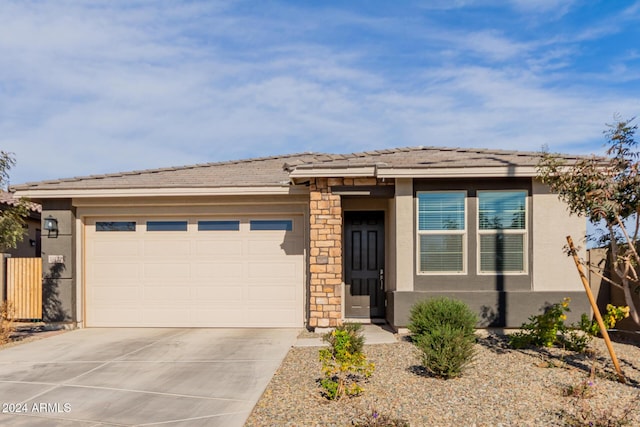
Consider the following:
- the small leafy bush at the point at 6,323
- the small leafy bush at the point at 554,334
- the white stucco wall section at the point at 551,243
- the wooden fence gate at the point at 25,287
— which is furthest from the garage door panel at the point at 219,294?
the white stucco wall section at the point at 551,243

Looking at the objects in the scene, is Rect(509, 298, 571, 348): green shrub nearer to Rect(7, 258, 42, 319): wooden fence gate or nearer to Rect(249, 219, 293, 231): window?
Rect(249, 219, 293, 231): window

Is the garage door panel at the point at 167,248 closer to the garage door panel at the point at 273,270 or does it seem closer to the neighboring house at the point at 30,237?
the garage door panel at the point at 273,270

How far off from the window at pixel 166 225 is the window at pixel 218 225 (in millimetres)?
401

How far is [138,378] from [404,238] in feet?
16.7

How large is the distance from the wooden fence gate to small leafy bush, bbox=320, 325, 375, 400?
776cm

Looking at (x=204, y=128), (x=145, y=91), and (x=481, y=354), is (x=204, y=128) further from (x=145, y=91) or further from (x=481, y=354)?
(x=481, y=354)

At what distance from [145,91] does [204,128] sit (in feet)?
13.8

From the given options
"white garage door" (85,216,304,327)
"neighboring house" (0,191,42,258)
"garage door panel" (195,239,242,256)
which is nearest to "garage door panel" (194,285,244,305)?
"white garage door" (85,216,304,327)

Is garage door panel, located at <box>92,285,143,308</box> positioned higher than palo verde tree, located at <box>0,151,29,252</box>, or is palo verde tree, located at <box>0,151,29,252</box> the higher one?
palo verde tree, located at <box>0,151,29,252</box>

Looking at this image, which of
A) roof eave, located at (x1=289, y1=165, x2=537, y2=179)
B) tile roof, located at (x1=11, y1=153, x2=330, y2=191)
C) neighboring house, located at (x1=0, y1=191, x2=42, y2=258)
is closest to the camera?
roof eave, located at (x1=289, y1=165, x2=537, y2=179)

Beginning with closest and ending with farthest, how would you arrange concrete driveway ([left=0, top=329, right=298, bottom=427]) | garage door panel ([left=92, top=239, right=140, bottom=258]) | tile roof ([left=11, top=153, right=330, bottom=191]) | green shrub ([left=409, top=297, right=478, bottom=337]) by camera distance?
concrete driveway ([left=0, top=329, right=298, bottom=427]), green shrub ([left=409, top=297, right=478, bottom=337]), tile roof ([left=11, top=153, right=330, bottom=191]), garage door panel ([left=92, top=239, right=140, bottom=258])

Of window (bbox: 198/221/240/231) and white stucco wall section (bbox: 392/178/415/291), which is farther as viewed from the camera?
window (bbox: 198/221/240/231)

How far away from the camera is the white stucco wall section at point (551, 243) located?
27.7 feet

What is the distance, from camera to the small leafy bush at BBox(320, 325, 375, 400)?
16.3 ft
